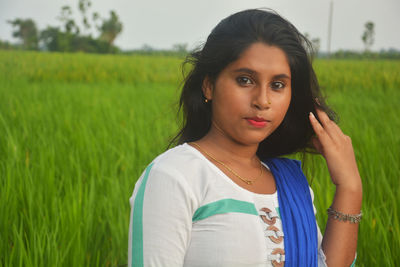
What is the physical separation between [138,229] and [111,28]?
1897 inches

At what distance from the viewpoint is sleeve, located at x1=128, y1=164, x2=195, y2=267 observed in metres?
0.76

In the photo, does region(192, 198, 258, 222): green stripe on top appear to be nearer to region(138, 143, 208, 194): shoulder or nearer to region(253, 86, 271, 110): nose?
region(138, 143, 208, 194): shoulder

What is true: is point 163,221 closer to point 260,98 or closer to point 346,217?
point 260,98

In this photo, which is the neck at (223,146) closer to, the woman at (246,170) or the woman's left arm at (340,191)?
the woman at (246,170)

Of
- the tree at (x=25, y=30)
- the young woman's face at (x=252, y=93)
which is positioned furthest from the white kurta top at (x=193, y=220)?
the tree at (x=25, y=30)

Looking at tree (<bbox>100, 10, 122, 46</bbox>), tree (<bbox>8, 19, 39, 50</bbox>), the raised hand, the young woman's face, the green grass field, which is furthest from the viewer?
tree (<bbox>8, 19, 39, 50</bbox>)

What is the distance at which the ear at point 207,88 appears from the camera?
3.10 feet

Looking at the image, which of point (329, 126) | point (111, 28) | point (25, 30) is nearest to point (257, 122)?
point (329, 126)

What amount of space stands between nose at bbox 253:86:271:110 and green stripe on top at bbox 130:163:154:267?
0.28 metres

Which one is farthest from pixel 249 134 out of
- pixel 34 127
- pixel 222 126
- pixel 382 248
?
pixel 34 127

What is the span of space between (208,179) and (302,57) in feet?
1.32

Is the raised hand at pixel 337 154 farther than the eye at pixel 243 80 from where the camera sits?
Yes

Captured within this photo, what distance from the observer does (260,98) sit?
846 mm

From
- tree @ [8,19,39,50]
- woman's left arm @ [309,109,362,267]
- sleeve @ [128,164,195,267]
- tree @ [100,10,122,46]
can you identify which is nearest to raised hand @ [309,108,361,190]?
woman's left arm @ [309,109,362,267]
